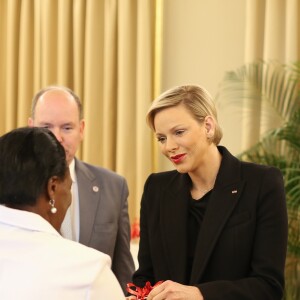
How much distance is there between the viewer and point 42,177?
1.75 m

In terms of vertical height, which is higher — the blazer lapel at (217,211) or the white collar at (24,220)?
the white collar at (24,220)

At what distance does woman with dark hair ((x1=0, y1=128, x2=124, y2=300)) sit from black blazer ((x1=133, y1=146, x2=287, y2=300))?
29.1 inches

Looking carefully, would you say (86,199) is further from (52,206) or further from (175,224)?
(52,206)

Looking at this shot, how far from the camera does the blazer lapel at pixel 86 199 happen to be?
118 inches

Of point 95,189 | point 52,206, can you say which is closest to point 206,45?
point 95,189

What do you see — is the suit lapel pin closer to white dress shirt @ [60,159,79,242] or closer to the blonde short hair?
white dress shirt @ [60,159,79,242]

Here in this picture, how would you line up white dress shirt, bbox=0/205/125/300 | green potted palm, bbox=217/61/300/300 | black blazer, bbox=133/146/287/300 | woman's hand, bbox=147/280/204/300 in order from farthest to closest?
green potted palm, bbox=217/61/300/300, black blazer, bbox=133/146/287/300, woman's hand, bbox=147/280/204/300, white dress shirt, bbox=0/205/125/300

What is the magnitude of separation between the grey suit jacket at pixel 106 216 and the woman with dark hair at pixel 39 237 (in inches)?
45.6

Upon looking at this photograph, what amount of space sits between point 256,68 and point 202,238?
7.42 ft

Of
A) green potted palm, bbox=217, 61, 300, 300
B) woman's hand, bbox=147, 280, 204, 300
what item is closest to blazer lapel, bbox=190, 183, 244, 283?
woman's hand, bbox=147, 280, 204, 300

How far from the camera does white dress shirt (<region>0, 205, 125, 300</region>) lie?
158 centimetres

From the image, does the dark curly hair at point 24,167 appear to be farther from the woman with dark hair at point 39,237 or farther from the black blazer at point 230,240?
the black blazer at point 230,240

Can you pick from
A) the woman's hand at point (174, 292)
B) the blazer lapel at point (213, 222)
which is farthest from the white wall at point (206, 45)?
the woman's hand at point (174, 292)

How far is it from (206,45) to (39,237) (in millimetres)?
3521
